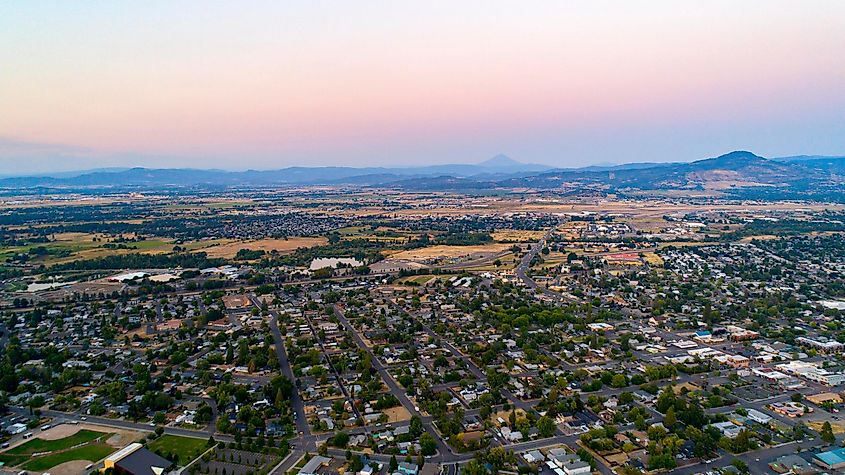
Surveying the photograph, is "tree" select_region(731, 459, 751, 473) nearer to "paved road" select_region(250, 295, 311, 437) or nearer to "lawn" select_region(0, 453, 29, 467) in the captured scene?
"paved road" select_region(250, 295, 311, 437)

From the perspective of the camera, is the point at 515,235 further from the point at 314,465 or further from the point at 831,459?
the point at 314,465

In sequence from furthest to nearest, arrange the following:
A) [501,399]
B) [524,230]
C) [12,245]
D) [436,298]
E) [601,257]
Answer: [524,230], [12,245], [601,257], [436,298], [501,399]

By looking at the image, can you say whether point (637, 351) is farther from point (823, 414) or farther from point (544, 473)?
point (544, 473)

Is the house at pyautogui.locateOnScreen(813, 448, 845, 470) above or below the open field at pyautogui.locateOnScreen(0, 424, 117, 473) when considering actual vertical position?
above

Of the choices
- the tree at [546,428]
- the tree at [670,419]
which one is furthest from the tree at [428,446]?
the tree at [670,419]

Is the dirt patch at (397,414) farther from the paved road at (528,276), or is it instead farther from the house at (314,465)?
the paved road at (528,276)

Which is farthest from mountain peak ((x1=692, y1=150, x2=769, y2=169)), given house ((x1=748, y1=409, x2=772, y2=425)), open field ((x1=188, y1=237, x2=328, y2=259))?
house ((x1=748, y1=409, x2=772, y2=425))

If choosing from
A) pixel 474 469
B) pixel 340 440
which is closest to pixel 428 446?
pixel 474 469

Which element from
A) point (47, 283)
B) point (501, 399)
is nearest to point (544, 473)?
point (501, 399)
